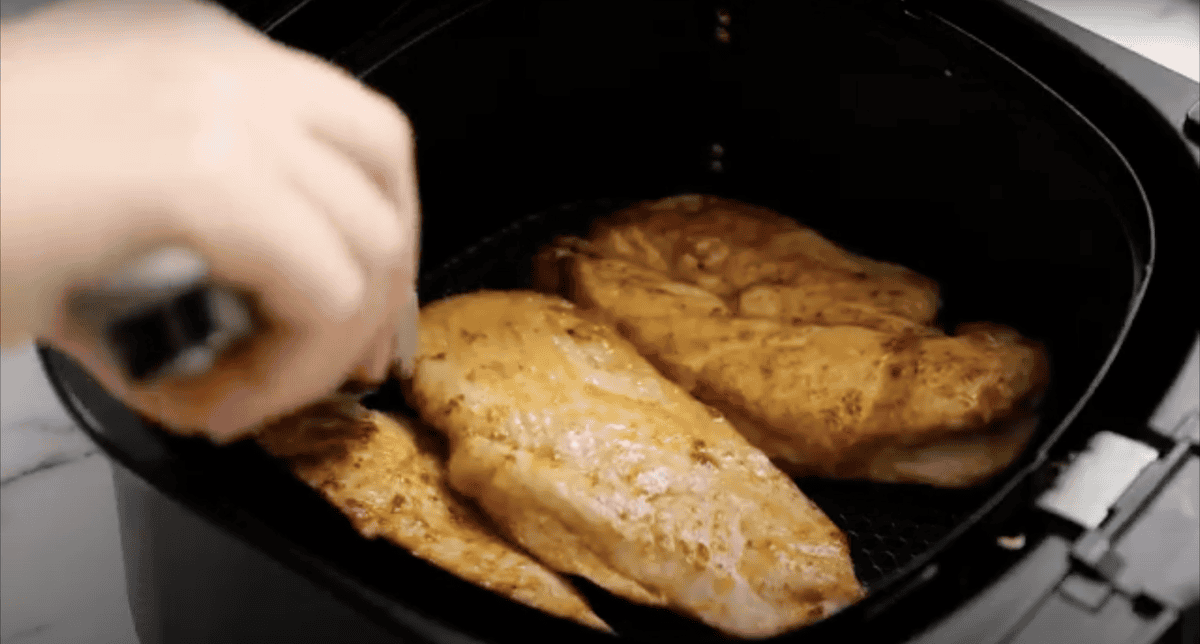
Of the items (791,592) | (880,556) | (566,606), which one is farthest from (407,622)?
(880,556)

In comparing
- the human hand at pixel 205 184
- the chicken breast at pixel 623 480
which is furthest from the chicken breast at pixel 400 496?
the human hand at pixel 205 184

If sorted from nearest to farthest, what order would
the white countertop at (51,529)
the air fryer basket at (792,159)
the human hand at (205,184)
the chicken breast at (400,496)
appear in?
1. the human hand at (205,184)
2. the chicken breast at (400,496)
3. the air fryer basket at (792,159)
4. the white countertop at (51,529)

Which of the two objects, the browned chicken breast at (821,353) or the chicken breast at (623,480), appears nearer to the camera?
the chicken breast at (623,480)

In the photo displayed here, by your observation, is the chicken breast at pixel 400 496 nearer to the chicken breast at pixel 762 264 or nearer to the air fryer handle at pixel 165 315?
the chicken breast at pixel 762 264

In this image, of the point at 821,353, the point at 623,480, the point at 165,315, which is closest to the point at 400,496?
the point at 623,480

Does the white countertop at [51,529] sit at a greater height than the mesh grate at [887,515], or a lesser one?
lesser

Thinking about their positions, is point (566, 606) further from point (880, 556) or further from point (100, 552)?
point (100, 552)

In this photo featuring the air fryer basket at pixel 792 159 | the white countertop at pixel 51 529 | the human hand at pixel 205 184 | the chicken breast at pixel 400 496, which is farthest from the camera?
the white countertop at pixel 51 529
